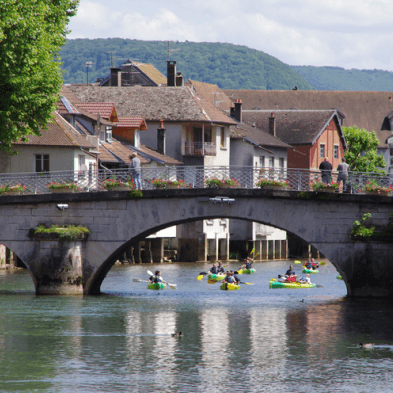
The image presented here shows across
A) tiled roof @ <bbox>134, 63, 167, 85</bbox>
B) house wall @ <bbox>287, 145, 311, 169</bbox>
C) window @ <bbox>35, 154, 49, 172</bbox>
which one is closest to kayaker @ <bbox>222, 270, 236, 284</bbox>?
window @ <bbox>35, 154, 49, 172</bbox>

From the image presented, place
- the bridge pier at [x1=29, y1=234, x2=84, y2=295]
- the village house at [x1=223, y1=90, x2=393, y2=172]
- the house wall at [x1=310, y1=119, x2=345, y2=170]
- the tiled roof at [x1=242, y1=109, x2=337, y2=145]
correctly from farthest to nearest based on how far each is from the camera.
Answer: the village house at [x1=223, y1=90, x2=393, y2=172] → the house wall at [x1=310, y1=119, x2=345, y2=170] → the tiled roof at [x1=242, y1=109, x2=337, y2=145] → the bridge pier at [x1=29, y1=234, x2=84, y2=295]

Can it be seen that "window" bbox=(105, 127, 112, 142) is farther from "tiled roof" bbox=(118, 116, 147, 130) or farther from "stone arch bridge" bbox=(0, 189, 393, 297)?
"stone arch bridge" bbox=(0, 189, 393, 297)

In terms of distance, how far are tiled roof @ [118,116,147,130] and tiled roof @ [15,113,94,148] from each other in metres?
10.0

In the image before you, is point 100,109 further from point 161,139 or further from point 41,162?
point 41,162

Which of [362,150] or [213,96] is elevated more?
[213,96]

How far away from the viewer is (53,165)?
45.5 meters

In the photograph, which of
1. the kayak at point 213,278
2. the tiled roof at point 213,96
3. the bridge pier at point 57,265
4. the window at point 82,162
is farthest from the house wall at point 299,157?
the bridge pier at point 57,265

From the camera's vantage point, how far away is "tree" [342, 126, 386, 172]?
83688mm

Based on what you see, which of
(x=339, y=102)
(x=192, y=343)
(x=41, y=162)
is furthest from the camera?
(x=339, y=102)

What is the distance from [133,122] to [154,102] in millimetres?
6906

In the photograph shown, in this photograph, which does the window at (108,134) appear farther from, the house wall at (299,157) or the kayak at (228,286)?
the house wall at (299,157)

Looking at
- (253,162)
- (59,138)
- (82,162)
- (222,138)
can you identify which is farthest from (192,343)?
(253,162)

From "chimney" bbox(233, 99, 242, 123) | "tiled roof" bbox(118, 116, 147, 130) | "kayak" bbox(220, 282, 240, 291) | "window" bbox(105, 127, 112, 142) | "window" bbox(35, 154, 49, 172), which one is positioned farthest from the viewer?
"chimney" bbox(233, 99, 242, 123)

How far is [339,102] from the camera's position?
358ft
